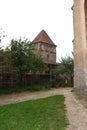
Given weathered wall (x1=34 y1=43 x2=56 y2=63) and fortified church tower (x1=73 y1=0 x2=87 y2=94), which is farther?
weathered wall (x1=34 y1=43 x2=56 y2=63)

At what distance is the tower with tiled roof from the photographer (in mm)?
53438

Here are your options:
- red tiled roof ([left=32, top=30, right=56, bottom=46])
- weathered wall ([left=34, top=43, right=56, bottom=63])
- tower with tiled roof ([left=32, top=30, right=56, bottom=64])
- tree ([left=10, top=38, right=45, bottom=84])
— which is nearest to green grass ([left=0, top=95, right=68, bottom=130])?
tree ([left=10, top=38, right=45, bottom=84])

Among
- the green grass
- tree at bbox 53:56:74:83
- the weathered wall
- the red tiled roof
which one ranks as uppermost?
the red tiled roof

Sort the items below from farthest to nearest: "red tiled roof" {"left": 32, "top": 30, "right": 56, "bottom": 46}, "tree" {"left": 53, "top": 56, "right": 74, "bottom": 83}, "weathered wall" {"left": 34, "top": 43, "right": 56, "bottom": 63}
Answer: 1. "red tiled roof" {"left": 32, "top": 30, "right": 56, "bottom": 46}
2. "weathered wall" {"left": 34, "top": 43, "right": 56, "bottom": 63}
3. "tree" {"left": 53, "top": 56, "right": 74, "bottom": 83}

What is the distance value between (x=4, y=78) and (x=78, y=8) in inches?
611

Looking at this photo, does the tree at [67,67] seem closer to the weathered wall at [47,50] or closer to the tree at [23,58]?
the tree at [23,58]

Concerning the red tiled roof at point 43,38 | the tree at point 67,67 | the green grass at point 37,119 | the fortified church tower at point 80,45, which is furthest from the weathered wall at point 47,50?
the green grass at point 37,119

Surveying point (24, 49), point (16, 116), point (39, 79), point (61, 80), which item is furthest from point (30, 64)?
point (16, 116)

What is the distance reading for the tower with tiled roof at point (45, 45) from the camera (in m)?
53.4

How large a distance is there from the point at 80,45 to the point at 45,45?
35525 mm

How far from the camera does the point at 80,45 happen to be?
19578mm

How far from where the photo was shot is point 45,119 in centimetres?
1138

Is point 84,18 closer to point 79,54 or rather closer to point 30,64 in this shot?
point 79,54

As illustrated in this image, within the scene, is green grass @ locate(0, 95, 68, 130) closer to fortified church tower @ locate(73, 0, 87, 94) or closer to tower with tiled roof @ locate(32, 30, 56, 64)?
fortified church tower @ locate(73, 0, 87, 94)
